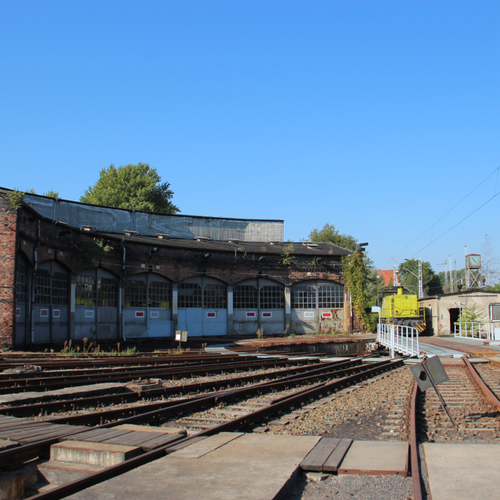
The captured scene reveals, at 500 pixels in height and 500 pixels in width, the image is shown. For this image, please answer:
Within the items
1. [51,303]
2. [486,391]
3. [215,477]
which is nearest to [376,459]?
[215,477]

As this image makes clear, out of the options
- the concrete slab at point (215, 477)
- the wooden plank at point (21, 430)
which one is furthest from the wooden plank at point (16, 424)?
the concrete slab at point (215, 477)

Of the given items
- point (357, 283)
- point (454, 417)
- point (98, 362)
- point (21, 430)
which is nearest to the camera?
point (21, 430)

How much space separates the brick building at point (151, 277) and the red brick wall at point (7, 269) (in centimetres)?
4

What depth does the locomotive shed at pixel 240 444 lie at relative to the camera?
4.18 metres

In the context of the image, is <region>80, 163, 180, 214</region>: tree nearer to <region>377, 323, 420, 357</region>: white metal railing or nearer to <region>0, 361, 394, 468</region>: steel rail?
<region>377, 323, 420, 357</region>: white metal railing

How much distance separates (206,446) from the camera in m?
5.31

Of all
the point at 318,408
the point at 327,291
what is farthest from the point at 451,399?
the point at 327,291

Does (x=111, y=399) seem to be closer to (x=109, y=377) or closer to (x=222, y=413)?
(x=222, y=413)

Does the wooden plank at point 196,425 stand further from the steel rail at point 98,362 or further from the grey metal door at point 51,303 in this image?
the grey metal door at point 51,303

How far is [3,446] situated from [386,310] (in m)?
35.9

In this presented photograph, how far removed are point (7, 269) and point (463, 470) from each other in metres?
16.8

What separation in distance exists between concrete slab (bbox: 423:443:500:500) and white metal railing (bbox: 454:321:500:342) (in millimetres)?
23052

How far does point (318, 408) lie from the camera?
881 centimetres

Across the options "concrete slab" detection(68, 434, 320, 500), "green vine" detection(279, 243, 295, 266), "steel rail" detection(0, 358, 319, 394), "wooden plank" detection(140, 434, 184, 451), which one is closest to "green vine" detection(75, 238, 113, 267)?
"steel rail" detection(0, 358, 319, 394)
